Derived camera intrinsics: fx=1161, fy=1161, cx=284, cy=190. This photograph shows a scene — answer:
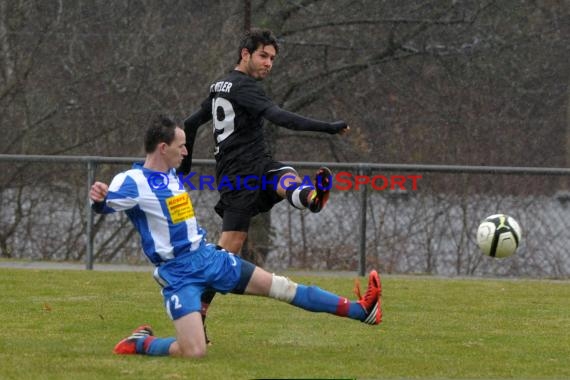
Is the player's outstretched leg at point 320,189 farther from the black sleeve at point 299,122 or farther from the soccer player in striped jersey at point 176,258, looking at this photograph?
the soccer player in striped jersey at point 176,258

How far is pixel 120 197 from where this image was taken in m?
6.36

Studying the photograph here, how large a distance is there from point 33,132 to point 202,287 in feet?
32.6

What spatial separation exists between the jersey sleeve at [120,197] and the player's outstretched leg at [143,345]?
0.77 metres

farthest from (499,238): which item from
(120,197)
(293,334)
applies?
(120,197)

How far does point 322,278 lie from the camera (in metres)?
11.6

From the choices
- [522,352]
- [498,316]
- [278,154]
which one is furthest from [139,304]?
[278,154]

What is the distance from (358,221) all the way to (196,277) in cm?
628

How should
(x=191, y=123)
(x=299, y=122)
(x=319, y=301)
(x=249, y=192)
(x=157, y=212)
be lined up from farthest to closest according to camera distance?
Result: 1. (x=191, y=123)
2. (x=249, y=192)
3. (x=299, y=122)
4. (x=319, y=301)
5. (x=157, y=212)

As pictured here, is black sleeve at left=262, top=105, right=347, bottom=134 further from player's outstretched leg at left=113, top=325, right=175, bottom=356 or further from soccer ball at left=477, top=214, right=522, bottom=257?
soccer ball at left=477, top=214, right=522, bottom=257

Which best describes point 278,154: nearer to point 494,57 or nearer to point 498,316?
point 494,57

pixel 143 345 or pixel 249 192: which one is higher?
pixel 249 192

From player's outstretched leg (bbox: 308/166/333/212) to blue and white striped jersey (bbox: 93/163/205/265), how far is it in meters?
1.00

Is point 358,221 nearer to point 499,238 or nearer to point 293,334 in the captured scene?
point 499,238

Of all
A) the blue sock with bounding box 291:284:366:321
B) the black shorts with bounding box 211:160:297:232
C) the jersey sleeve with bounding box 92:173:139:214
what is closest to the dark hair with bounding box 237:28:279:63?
the black shorts with bounding box 211:160:297:232
